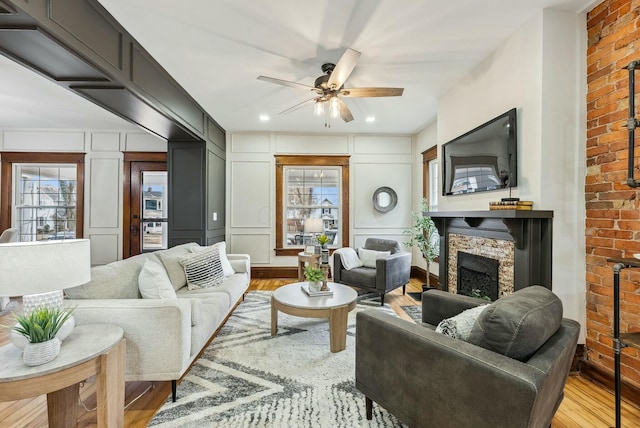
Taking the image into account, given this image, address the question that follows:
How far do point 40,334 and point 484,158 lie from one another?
3.31 meters

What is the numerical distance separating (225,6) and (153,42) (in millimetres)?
880

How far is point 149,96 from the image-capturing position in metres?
2.73

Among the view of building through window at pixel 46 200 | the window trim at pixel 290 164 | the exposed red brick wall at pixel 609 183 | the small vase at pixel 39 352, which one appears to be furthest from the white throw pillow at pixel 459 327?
the view of building through window at pixel 46 200

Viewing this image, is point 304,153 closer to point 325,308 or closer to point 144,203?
point 144,203

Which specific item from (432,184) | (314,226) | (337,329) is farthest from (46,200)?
(432,184)

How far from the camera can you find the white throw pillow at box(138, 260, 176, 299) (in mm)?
2133

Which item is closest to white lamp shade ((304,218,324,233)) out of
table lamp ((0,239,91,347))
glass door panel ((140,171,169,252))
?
glass door panel ((140,171,169,252))

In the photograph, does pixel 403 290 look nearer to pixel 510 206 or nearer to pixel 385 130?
pixel 510 206

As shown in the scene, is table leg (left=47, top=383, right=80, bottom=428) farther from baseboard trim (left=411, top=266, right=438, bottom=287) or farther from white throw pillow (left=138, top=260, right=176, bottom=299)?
baseboard trim (left=411, top=266, right=438, bottom=287)

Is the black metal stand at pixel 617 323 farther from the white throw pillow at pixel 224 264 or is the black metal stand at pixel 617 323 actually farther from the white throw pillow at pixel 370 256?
the white throw pillow at pixel 224 264

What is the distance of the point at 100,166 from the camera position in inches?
199

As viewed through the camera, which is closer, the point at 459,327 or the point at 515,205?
the point at 459,327

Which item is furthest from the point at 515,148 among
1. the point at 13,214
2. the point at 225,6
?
the point at 13,214

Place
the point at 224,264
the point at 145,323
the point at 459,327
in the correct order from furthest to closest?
the point at 224,264, the point at 145,323, the point at 459,327
